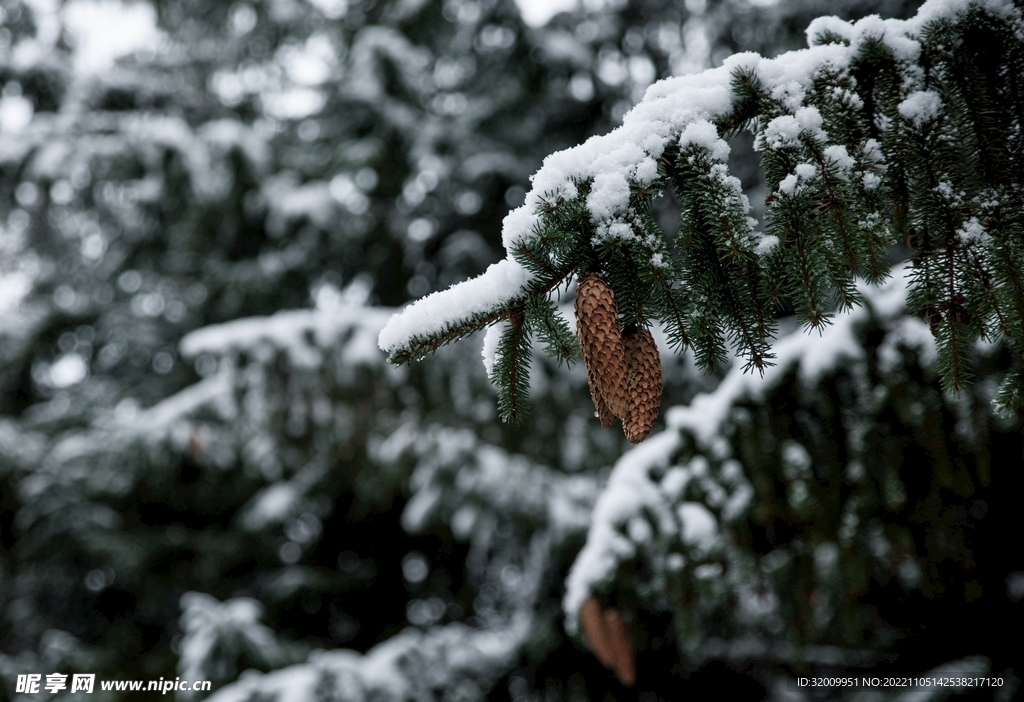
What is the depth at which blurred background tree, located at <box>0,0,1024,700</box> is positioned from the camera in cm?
389

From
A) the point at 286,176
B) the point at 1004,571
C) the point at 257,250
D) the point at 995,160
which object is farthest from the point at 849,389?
the point at 257,250

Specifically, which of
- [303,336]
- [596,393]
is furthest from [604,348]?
[303,336]

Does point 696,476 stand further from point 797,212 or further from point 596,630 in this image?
point 797,212

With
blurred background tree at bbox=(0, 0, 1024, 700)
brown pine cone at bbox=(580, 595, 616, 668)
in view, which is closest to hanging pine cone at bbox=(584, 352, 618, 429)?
brown pine cone at bbox=(580, 595, 616, 668)

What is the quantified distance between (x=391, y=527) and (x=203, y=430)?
67.0 inches

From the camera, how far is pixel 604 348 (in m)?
0.98

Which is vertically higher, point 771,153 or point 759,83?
point 759,83

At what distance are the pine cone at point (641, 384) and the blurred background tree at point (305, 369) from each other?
2.78 meters

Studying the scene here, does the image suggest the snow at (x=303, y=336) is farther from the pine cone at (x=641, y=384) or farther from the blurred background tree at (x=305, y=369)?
the pine cone at (x=641, y=384)

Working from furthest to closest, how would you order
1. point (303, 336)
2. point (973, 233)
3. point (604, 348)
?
point (303, 336) → point (973, 233) → point (604, 348)

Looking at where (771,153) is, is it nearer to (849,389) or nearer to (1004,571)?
(849,389)

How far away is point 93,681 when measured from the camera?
4172 mm

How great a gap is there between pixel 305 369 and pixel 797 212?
308 centimetres

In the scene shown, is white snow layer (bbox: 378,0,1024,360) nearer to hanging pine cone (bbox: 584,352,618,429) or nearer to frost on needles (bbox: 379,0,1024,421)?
frost on needles (bbox: 379,0,1024,421)
